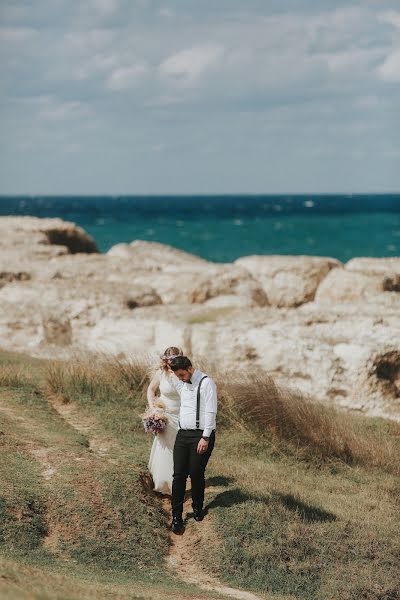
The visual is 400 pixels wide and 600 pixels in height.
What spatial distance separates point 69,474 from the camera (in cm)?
1150

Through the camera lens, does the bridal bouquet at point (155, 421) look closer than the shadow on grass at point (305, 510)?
Yes

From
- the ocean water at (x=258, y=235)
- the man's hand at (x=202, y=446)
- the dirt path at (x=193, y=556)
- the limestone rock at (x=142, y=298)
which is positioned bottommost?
the dirt path at (x=193, y=556)

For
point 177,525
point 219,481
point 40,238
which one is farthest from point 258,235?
point 177,525

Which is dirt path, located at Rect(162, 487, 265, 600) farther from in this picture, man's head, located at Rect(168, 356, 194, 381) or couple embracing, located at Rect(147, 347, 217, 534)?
man's head, located at Rect(168, 356, 194, 381)

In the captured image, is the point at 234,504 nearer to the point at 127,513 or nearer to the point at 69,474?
the point at 127,513

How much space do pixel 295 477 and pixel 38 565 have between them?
5.46m

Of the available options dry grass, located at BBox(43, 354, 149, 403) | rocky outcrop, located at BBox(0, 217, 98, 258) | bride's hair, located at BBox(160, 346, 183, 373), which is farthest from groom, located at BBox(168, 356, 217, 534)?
rocky outcrop, located at BBox(0, 217, 98, 258)

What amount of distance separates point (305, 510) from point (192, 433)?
2.24 metres

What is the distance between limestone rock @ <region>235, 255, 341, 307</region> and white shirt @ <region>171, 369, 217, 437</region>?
17.2 m

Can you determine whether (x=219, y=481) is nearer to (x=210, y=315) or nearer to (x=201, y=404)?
(x=201, y=404)

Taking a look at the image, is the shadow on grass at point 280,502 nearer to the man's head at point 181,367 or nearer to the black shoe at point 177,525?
the black shoe at point 177,525

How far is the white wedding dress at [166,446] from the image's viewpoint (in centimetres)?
1155

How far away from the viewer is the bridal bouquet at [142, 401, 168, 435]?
11.4 m

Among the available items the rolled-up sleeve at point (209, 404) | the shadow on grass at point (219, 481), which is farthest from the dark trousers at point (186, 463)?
the shadow on grass at point (219, 481)
